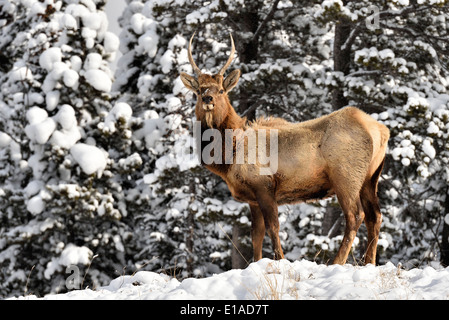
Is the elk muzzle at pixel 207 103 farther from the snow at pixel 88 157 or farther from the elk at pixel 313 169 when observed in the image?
the snow at pixel 88 157

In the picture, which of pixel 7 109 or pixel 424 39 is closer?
pixel 424 39

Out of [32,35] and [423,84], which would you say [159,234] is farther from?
[423,84]

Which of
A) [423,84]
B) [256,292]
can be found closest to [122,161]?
[423,84]

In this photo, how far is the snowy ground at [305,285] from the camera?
407 cm

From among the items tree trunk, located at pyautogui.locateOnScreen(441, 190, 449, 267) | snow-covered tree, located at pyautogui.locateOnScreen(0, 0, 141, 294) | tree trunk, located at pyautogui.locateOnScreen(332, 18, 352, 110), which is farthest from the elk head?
snow-covered tree, located at pyautogui.locateOnScreen(0, 0, 141, 294)

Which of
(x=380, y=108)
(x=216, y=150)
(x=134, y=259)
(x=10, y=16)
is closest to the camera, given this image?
(x=216, y=150)

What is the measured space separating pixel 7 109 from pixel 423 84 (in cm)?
1386

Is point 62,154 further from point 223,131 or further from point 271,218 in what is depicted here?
point 271,218

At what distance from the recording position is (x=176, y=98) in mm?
16469

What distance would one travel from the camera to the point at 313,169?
646 cm

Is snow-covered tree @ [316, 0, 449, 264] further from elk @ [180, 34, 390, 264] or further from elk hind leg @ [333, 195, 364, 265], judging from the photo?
elk hind leg @ [333, 195, 364, 265]

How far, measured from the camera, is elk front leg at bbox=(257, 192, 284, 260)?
6.24 metres

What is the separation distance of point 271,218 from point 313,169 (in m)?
0.79

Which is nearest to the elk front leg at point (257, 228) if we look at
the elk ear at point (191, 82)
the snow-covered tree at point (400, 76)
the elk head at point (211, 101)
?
Answer: the elk head at point (211, 101)
